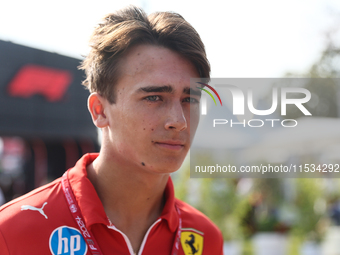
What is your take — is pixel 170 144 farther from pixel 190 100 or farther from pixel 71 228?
pixel 71 228

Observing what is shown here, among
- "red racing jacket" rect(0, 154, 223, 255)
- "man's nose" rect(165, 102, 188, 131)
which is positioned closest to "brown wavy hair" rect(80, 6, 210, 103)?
"man's nose" rect(165, 102, 188, 131)

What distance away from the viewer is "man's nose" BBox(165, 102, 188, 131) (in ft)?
5.78

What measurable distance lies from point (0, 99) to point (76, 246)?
639cm

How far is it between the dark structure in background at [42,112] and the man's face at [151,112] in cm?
614

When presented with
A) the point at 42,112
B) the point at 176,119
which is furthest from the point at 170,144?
the point at 42,112

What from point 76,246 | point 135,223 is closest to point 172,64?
point 135,223

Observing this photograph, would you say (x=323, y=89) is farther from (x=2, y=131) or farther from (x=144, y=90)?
(x=144, y=90)

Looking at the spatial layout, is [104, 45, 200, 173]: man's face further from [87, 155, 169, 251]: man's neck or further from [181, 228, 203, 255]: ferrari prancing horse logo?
[181, 228, 203, 255]: ferrari prancing horse logo

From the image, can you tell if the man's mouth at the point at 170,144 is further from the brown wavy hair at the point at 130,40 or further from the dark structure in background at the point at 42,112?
the dark structure in background at the point at 42,112

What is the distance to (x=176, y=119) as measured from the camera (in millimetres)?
1764

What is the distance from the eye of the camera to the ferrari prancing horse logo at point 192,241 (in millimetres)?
2061

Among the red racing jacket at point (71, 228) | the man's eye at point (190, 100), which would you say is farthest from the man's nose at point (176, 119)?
the red racing jacket at point (71, 228)

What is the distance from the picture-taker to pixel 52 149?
8961 mm

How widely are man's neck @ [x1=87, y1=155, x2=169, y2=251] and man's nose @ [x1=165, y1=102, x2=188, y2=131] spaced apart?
1.09 feet
